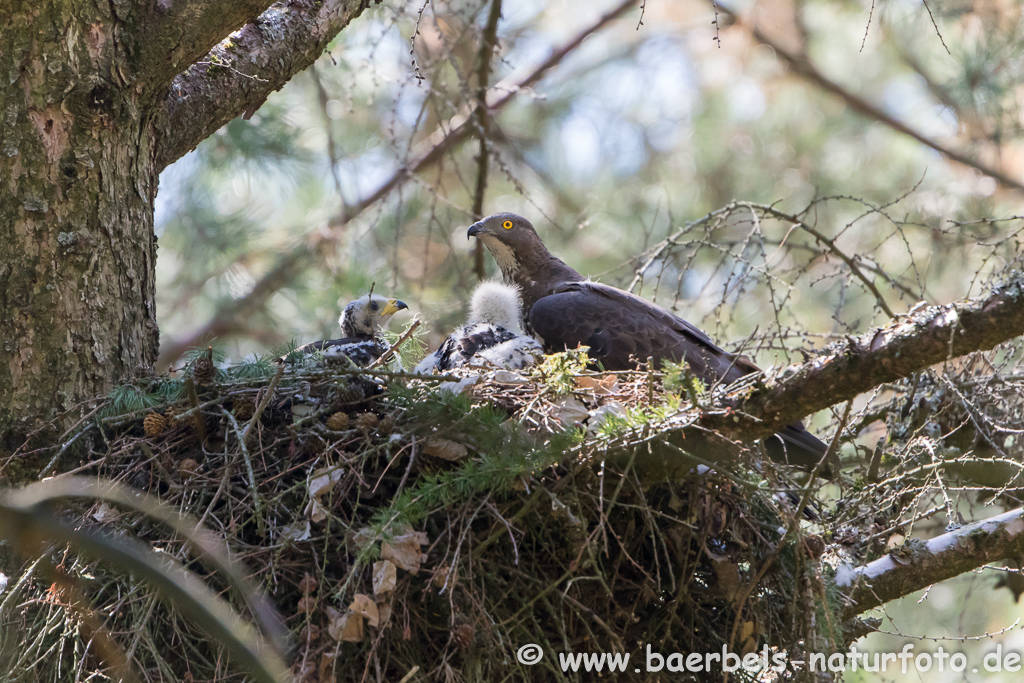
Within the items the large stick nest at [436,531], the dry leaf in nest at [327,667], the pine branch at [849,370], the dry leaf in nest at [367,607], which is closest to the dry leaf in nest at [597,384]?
the large stick nest at [436,531]

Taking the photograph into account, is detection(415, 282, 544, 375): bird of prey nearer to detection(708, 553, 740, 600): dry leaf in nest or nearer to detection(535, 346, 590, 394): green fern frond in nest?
detection(535, 346, 590, 394): green fern frond in nest

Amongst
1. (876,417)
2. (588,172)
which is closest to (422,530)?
(876,417)

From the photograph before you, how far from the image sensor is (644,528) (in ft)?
10.3

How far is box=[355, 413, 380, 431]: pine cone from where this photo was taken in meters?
3.13

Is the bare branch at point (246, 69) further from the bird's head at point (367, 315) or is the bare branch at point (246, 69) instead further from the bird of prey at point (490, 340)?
the bird of prey at point (490, 340)

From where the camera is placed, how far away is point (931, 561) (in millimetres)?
3672

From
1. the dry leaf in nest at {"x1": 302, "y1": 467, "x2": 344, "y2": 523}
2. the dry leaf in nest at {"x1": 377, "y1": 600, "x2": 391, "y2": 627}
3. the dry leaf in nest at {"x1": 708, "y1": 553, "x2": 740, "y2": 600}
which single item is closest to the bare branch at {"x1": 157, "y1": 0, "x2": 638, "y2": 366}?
the dry leaf in nest at {"x1": 302, "y1": 467, "x2": 344, "y2": 523}

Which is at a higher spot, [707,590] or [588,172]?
[588,172]

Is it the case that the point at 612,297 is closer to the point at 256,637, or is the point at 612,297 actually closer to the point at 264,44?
the point at 264,44

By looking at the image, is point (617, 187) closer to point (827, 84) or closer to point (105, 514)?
point (827, 84)

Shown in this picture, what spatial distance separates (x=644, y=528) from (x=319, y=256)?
205 inches

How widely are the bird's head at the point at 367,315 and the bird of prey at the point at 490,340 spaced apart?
48cm

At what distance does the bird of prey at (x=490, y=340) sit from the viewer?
3.89 meters

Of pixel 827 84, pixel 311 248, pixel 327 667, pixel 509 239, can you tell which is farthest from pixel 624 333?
pixel 827 84
